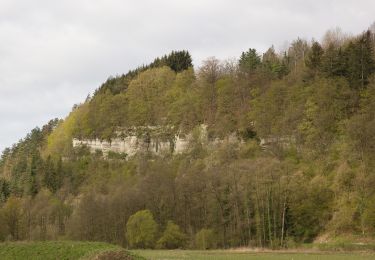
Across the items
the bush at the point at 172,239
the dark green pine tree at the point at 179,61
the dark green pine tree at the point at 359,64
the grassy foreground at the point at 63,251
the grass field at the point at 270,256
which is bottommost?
the bush at the point at 172,239

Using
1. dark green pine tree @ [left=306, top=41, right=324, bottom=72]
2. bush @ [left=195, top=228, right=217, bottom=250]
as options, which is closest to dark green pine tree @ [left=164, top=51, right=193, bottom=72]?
dark green pine tree @ [left=306, top=41, right=324, bottom=72]

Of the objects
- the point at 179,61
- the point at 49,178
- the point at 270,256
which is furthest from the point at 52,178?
the point at 270,256

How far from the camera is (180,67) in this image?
6481 inches

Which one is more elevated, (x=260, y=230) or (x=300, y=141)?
(x=300, y=141)

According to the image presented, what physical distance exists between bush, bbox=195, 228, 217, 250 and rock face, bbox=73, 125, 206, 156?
4764cm

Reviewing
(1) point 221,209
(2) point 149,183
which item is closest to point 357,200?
(1) point 221,209

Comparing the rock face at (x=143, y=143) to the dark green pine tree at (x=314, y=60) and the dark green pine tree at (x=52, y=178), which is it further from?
the dark green pine tree at (x=314, y=60)

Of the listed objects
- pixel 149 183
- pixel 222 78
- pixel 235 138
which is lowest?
pixel 149 183

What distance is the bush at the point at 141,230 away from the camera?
81938mm

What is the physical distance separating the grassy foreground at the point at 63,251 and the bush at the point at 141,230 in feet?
119

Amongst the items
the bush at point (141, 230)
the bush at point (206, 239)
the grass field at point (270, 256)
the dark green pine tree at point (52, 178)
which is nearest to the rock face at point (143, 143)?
the dark green pine tree at point (52, 178)

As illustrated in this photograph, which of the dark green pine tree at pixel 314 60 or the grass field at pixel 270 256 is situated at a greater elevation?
the dark green pine tree at pixel 314 60

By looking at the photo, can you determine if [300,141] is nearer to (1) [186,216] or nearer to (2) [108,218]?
(1) [186,216]

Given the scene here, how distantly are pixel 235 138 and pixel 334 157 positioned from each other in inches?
1201
